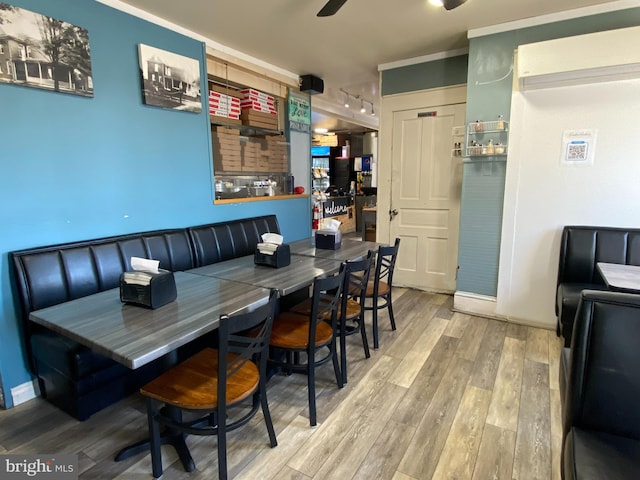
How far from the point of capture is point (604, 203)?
9.52 ft

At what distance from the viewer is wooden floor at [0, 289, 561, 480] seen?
1675 millimetres

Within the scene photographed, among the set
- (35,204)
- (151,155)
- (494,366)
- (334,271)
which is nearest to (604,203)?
(494,366)

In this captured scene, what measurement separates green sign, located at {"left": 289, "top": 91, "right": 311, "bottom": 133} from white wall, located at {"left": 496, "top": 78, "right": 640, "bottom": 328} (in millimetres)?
2485

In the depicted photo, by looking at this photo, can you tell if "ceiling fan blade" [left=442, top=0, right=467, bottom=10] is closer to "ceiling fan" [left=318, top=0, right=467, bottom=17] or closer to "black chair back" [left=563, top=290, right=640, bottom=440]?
"ceiling fan" [left=318, top=0, right=467, bottom=17]

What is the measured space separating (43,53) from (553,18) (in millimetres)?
3792

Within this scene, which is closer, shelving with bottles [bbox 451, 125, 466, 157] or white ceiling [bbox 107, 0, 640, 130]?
white ceiling [bbox 107, 0, 640, 130]

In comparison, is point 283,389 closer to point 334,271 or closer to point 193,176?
point 334,271

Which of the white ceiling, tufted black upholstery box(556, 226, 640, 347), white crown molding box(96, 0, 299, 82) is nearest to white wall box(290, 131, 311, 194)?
white crown molding box(96, 0, 299, 82)

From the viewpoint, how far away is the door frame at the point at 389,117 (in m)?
3.81

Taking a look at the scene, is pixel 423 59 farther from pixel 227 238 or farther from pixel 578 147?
pixel 227 238

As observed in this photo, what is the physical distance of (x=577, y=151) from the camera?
116 inches

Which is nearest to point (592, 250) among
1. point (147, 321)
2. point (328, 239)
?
point (328, 239)

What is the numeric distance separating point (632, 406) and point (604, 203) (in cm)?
229

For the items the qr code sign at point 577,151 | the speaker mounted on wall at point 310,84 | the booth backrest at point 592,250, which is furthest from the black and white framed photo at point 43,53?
the booth backrest at point 592,250
